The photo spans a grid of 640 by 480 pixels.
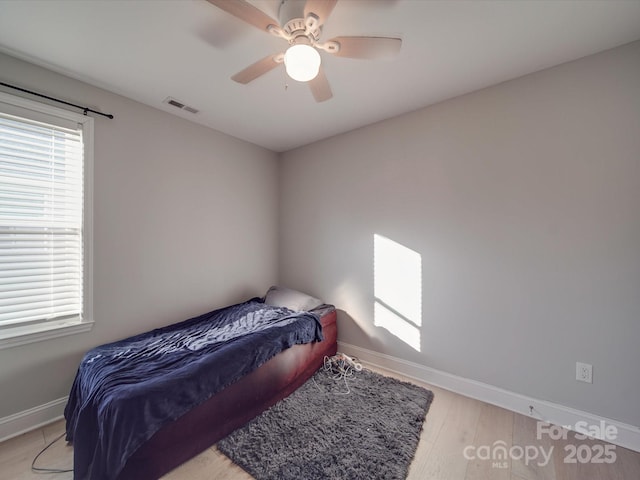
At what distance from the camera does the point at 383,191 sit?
262 centimetres

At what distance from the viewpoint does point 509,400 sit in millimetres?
1973

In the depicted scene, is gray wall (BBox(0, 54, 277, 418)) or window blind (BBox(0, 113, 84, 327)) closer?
window blind (BBox(0, 113, 84, 327))


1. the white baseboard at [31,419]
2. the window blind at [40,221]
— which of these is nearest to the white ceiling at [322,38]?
the window blind at [40,221]

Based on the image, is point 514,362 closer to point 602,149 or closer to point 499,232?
point 499,232

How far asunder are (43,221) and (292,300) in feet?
6.99

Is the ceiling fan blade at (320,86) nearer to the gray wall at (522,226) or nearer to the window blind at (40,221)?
the gray wall at (522,226)

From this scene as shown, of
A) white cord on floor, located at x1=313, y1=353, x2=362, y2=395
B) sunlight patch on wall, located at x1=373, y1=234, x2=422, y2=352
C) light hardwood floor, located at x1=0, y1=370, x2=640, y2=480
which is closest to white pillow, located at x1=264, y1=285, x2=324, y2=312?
white cord on floor, located at x1=313, y1=353, x2=362, y2=395

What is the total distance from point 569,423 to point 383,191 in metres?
2.24

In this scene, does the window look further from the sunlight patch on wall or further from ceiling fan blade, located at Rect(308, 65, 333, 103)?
the sunlight patch on wall

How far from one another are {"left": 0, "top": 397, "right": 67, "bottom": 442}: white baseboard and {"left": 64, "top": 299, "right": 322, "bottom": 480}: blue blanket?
250 mm

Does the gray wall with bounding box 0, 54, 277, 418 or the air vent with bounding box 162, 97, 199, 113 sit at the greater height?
the air vent with bounding box 162, 97, 199, 113

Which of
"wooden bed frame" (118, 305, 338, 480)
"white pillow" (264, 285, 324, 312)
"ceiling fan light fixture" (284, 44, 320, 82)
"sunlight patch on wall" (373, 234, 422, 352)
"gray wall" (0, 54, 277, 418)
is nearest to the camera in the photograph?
"ceiling fan light fixture" (284, 44, 320, 82)

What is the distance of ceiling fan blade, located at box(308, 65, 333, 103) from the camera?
154 cm

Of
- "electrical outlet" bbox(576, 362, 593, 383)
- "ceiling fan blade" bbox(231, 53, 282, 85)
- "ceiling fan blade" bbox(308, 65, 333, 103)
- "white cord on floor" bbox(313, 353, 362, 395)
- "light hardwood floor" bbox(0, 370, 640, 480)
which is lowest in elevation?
"light hardwood floor" bbox(0, 370, 640, 480)
